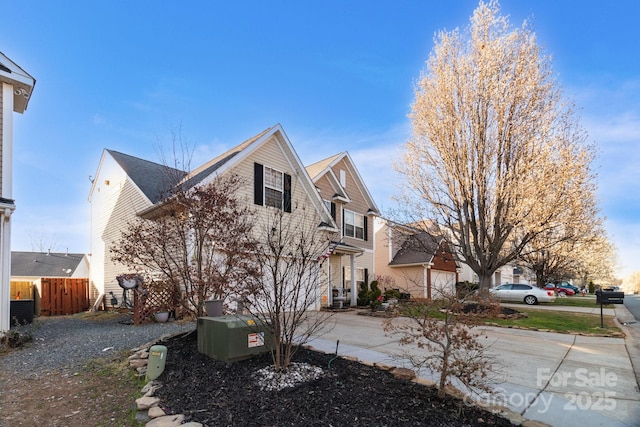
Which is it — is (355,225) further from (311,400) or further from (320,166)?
(311,400)

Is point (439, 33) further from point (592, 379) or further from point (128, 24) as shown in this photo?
point (592, 379)

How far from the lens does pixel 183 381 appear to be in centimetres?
477

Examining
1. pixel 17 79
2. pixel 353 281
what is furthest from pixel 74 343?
pixel 353 281

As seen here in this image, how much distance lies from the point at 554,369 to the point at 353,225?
14.2 meters

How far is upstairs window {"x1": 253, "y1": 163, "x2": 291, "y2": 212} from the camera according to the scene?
1310 centimetres

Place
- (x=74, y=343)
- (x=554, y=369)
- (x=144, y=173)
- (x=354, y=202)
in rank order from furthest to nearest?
1. (x=354, y=202)
2. (x=144, y=173)
3. (x=74, y=343)
4. (x=554, y=369)

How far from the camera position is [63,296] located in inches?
619

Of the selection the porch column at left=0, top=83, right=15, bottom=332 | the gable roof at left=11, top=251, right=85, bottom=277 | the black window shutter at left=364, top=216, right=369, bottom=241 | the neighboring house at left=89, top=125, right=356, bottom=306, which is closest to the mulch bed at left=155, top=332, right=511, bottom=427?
the porch column at left=0, top=83, right=15, bottom=332

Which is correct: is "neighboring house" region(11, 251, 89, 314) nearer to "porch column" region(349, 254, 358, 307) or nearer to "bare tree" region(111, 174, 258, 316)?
"porch column" region(349, 254, 358, 307)

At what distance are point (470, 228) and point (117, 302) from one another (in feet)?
46.7

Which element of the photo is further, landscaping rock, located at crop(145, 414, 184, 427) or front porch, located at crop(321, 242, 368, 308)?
front porch, located at crop(321, 242, 368, 308)

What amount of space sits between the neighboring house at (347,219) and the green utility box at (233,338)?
10.9 m

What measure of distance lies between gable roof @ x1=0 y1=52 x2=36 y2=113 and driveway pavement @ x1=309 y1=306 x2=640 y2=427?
9683mm

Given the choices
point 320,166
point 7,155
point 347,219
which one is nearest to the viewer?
point 7,155
